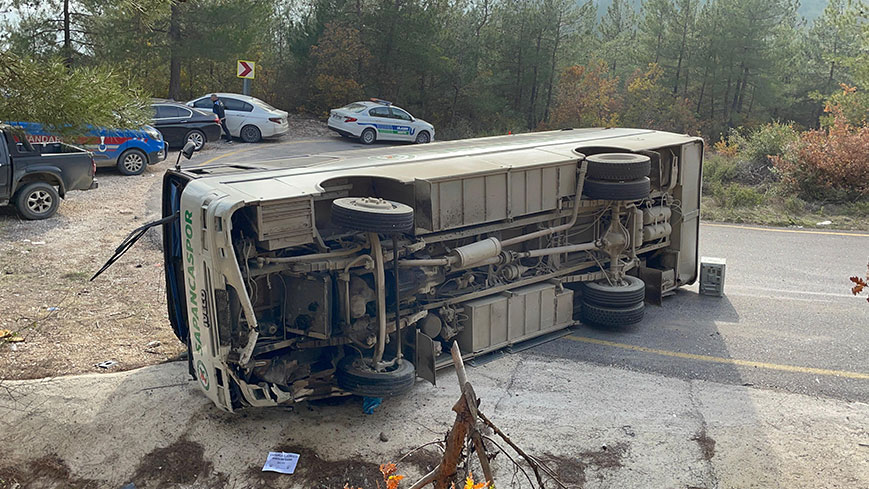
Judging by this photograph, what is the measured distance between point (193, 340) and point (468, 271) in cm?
293

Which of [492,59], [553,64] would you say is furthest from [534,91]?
[492,59]

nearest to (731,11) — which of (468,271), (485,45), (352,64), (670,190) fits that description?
(485,45)

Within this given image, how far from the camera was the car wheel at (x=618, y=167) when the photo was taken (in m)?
8.56

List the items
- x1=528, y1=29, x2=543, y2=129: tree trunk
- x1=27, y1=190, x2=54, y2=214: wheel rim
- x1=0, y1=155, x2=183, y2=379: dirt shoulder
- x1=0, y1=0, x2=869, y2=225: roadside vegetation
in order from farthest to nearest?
x1=528, y1=29, x2=543, y2=129: tree trunk < x1=0, y1=0, x2=869, y2=225: roadside vegetation < x1=27, y1=190, x2=54, y2=214: wheel rim < x1=0, y1=155, x2=183, y2=379: dirt shoulder

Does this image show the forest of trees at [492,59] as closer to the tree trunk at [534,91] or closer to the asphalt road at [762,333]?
the tree trunk at [534,91]

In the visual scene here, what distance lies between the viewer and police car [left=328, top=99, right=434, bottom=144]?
25.4 m

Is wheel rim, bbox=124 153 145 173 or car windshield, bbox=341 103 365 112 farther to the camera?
car windshield, bbox=341 103 365 112

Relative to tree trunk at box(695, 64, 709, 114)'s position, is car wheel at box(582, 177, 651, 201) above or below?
below

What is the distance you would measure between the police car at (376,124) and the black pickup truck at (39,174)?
40.8 feet

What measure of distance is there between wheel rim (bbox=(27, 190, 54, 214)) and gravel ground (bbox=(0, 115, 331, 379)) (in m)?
0.23

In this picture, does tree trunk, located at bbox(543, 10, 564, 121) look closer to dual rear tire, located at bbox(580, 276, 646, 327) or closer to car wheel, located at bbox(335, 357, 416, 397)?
dual rear tire, located at bbox(580, 276, 646, 327)

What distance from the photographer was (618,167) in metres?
8.55

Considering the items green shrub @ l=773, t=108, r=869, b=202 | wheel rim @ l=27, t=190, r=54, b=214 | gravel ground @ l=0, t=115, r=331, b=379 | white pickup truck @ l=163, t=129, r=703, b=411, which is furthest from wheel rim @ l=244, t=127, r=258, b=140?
white pickup truck @ l=163, t=129, r=703, b=411

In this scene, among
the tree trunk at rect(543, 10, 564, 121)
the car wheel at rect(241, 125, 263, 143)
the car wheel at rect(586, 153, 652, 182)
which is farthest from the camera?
the tree trunk at rect(543, 10, 564, 121)
